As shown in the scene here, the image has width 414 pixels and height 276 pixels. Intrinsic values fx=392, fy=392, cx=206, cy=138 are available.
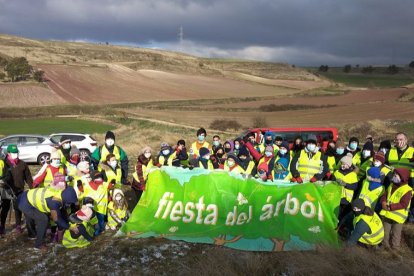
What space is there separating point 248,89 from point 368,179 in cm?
8053

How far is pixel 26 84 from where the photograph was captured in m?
64.4

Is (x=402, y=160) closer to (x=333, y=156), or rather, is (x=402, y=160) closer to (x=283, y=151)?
(x=333, y=156)

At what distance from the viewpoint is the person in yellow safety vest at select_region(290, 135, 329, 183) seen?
27.9 feet

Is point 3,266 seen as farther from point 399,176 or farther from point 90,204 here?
point 399,176

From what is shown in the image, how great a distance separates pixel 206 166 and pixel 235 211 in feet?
9.16

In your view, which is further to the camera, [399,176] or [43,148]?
[43,148]

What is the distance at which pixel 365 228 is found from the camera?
6.38 m

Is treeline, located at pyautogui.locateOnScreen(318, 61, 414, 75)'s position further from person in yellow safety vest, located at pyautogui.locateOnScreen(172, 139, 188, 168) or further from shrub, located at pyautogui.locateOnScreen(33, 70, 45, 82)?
person in yellow safety vest, located at pyautogui.locateOnScreen(172, 139, 188, 168)

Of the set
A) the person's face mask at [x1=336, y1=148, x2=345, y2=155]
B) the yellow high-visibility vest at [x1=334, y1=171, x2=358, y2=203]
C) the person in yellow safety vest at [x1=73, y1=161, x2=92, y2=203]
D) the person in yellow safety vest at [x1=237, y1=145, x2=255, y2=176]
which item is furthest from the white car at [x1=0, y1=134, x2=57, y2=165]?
the yellow high-visibility vest at [x1=334, y1=171, x2=358, y2=203]

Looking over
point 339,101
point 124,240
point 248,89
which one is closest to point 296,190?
point 124,240

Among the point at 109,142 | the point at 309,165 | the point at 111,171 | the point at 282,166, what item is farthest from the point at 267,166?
the point at 109,142

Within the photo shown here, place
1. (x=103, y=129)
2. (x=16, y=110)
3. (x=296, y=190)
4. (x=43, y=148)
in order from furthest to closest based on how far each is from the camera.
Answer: (x=16, y=110), (x=103, y=129), (x=43, y=148), (x=296, y=190)

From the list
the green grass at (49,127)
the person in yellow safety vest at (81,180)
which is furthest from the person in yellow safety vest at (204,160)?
the green grass at (49,127)

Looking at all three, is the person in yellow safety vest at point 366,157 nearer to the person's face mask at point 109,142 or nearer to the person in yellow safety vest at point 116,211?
the person in yellow safety vest at point 116,211
